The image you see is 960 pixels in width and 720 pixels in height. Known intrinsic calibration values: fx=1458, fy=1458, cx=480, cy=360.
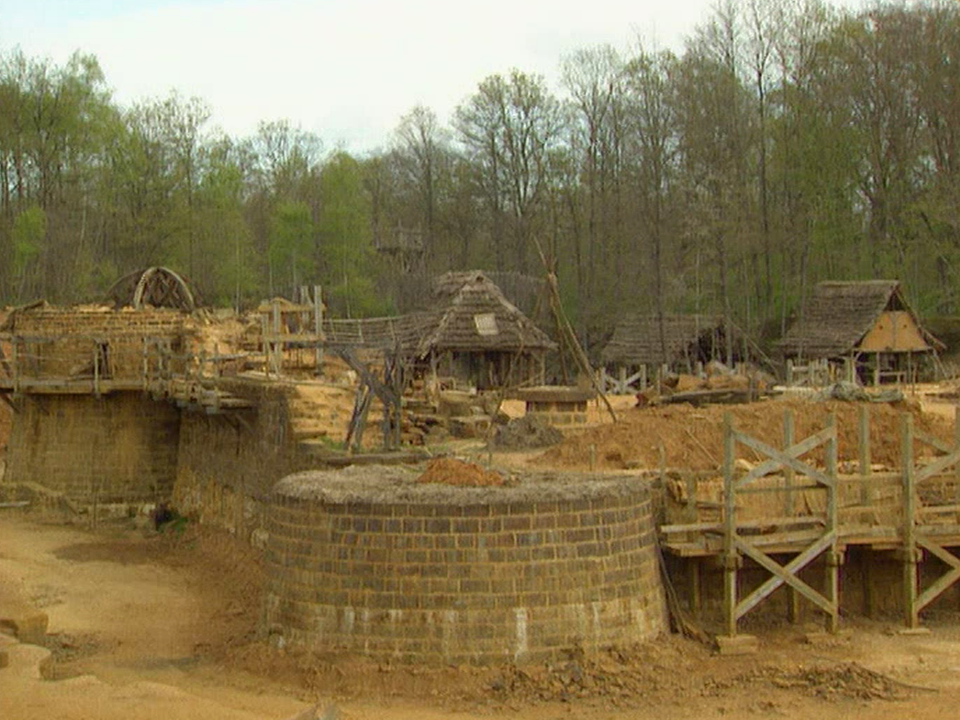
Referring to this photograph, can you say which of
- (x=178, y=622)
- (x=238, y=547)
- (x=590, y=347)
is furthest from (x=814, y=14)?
(x=178, y=622)

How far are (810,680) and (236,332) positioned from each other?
18.8 m

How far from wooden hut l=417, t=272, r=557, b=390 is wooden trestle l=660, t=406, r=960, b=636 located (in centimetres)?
1842

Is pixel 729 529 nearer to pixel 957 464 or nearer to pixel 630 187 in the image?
pixel 957 464

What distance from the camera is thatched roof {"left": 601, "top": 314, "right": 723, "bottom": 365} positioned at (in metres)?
43.8

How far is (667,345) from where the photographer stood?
44094mm

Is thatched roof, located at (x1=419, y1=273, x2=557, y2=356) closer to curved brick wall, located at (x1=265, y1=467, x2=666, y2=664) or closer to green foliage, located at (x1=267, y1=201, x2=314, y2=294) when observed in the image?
green foliage, located at (x1=267, y1=201, x2=314, y2=294)

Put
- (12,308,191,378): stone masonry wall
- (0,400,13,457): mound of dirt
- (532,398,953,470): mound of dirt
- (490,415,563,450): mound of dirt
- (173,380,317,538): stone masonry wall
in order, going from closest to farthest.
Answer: (532,398,953,470): mound of dirt, (490,415,563,450): mound of dirt, (173,380,317,538): stone masonry wall, (12,308,191,378): stone masonry wall, (0,400,13,457): mound of dirt

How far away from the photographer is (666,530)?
54.9 ft

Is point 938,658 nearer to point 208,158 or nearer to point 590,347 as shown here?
point 590,347

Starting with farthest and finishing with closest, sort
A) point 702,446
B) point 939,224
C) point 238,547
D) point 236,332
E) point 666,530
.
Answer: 1. point 939,224
2. point 236,332
3. point 238,547
4. point 702,446
5. point 666,530

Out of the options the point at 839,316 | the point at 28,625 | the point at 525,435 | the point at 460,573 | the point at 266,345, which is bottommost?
the point at 28,625

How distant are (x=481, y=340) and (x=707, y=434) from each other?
53.9ft

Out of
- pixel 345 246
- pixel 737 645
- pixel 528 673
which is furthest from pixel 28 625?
pixel 345 246

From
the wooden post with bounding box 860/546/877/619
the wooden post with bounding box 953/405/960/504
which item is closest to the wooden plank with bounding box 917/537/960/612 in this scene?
the wooden post with bounding box 860/546/877/619
